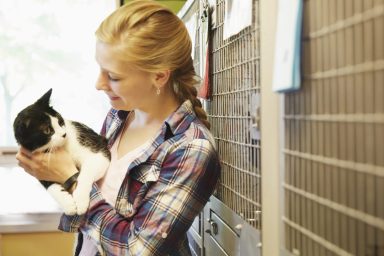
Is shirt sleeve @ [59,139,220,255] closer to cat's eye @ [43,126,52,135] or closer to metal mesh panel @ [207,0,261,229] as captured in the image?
metal mesh panel @ [207,0,261,229]

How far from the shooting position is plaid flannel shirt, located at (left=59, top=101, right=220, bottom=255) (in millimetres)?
1033

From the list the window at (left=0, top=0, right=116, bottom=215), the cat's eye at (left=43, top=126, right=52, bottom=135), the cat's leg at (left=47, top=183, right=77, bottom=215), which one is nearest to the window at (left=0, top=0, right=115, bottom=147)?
the window at (left=0, top=0, right=116, bottom=215)

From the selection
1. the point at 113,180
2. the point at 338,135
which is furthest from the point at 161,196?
the point at 338,135

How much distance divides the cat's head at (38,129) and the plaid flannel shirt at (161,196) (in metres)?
0.28

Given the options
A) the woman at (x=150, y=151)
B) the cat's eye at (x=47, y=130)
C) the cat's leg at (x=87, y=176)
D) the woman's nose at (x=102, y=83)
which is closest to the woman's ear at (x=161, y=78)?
the woman at (x=150, y=151)

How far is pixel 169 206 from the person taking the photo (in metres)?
1.03

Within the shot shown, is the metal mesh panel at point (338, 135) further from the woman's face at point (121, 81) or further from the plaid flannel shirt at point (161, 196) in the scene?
the woman's face at point (121, 81)

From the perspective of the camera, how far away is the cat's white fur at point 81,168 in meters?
1.19

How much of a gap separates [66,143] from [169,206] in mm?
524

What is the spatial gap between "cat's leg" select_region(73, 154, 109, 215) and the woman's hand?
0.05 metres

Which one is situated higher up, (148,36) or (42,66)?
(42,66)

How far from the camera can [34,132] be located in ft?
4.32

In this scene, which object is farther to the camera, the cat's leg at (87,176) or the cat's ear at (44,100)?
the cat's ear at (44,100)

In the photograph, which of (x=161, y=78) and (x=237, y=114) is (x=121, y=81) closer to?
(x=161, y=78)
